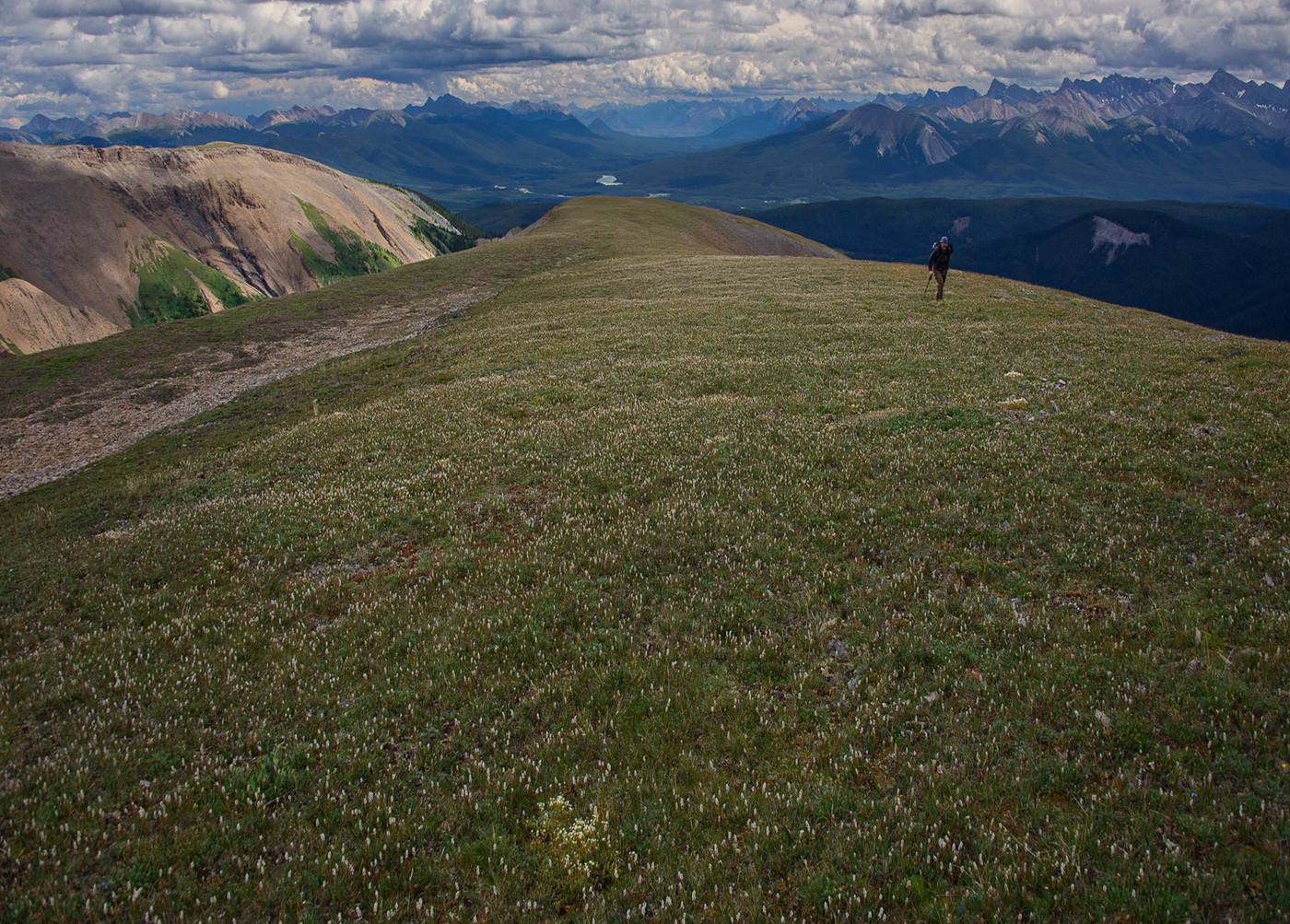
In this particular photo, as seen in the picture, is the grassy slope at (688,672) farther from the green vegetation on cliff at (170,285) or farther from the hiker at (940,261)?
the green vegetation on cliff at (170,285)

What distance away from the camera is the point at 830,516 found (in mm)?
12875

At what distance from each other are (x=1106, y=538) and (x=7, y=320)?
705 ft

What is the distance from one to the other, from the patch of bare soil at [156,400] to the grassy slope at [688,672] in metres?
15.7

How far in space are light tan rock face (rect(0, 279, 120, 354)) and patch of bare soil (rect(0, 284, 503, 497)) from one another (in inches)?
5747

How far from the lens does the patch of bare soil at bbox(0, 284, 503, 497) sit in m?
31.9

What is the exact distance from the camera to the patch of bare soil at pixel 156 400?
3188 centimetres

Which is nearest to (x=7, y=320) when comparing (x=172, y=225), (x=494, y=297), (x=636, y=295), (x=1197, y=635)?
(x=172, y=225)

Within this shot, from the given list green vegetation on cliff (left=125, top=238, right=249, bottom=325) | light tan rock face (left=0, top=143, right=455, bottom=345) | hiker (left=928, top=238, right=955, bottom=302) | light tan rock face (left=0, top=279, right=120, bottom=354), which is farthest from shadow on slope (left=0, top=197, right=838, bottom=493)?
light tan rock face (left=0, top=143, right=455, bottom=345)

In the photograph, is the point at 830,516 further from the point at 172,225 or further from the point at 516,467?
the point at 172,225

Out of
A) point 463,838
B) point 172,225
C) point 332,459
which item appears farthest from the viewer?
point 172,225

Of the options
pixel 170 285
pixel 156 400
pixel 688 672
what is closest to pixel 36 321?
pixel 170 285

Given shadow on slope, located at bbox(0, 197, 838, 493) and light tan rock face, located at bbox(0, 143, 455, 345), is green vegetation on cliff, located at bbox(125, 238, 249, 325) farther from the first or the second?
shadow on slope, located at bbox(0, 197, 838, 493)

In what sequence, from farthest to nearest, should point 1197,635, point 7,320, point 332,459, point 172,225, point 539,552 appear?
point 172,225
point 7,320
point 332,459
point 539,552
point 1197,635

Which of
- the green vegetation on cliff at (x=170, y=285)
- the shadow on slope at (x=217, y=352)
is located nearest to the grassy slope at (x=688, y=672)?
the shadow on slope at (x=217, y=352)
